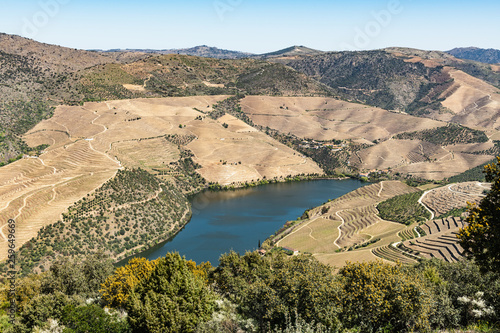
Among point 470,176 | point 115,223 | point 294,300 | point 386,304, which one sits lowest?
point 470,176

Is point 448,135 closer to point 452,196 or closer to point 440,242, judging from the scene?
point 452,196

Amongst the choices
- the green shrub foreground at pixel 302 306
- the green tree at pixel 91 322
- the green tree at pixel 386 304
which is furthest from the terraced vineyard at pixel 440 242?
the green tree at pixel 91 322

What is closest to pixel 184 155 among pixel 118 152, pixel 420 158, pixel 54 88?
pixel 118 152

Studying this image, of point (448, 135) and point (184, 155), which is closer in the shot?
point (184, 155)

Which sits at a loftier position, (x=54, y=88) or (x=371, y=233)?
(x=54, y=88)

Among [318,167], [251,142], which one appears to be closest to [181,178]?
[251,142]

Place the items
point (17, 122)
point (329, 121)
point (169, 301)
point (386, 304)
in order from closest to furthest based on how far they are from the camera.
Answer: point (386, 304), point (169, 301), point (17, 122), point (329, 121)
